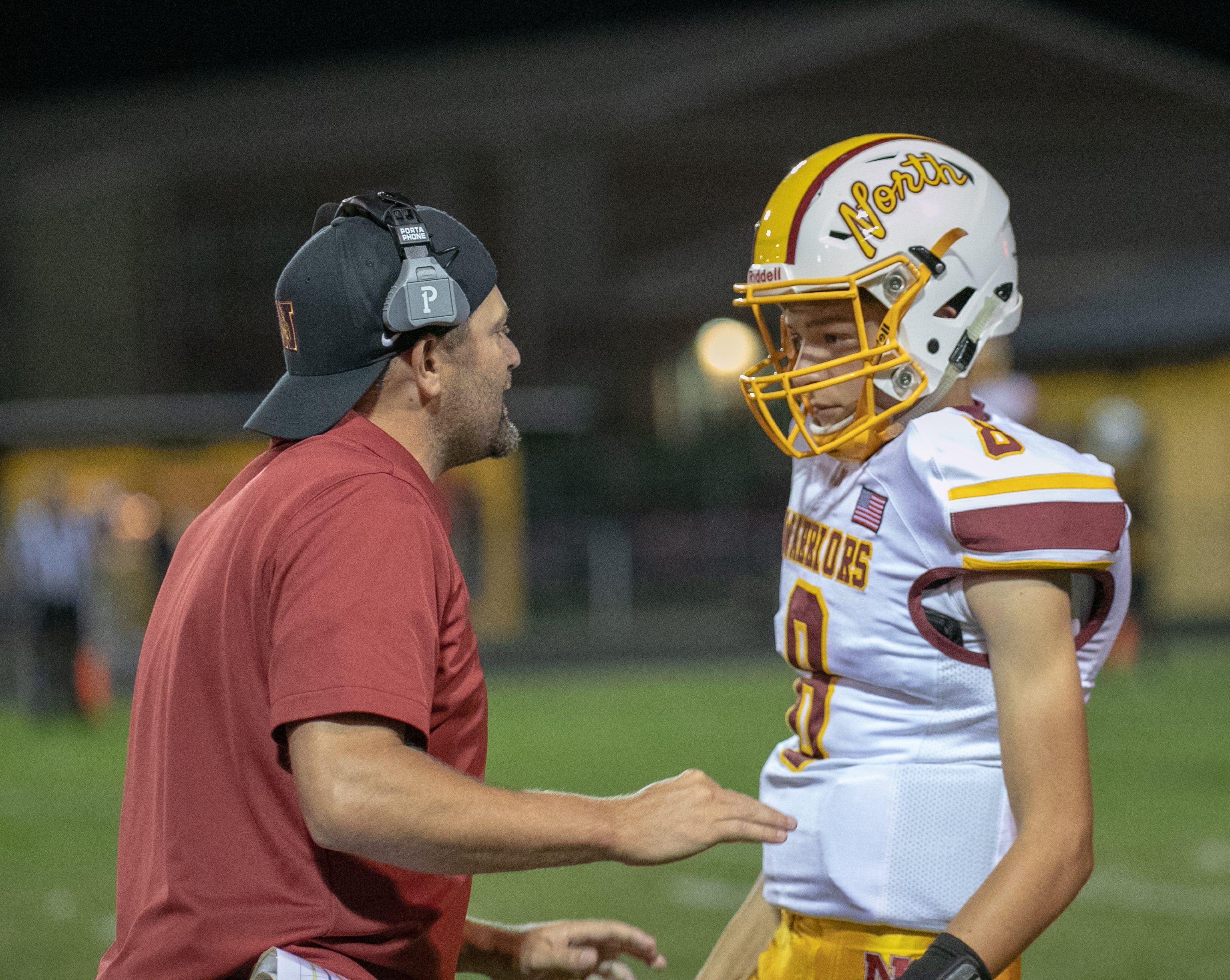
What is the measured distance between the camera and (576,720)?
11469mm

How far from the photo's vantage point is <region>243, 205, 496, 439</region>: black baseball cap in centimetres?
205

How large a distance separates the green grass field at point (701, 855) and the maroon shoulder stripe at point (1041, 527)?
140 inches

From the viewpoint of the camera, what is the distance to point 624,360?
87.6ft

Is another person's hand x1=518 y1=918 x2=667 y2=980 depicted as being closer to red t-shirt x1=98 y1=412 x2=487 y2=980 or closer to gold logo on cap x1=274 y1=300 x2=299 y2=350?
red t-shirt x1=98 y1=412 x2=487 y2=980

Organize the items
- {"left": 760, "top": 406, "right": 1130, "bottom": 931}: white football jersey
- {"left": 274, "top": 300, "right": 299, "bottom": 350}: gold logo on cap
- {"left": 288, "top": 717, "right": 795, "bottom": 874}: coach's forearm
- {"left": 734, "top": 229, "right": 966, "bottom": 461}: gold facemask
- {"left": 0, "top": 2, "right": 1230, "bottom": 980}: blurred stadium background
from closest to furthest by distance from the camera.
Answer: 1. {"left": 288, "top": 717, "right": 795, "bottom": 874}: coach's forearm
2. {"left": 760, "top": 406, "right": 1130, "bottom": 931}: white football jersey
3. {"left": 274, "top": 300, "right": 299, "bottom": 350}: gold logo on cap
4. {"left": 734, "top": 229, "right": 966, "bottom": 461}: gold facemask
5. {"left": 0, "top": 2, "right": 1230, "bottom": 980}: blurred stadium background

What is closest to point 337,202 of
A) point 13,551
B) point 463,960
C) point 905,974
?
point 463,960

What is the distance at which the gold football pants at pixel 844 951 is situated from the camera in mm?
2129

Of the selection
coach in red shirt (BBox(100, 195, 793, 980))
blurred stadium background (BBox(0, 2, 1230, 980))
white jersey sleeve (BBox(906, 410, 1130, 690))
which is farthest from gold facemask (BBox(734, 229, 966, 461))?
blurred stadium background (BBox(0, 2, 1230, 980))

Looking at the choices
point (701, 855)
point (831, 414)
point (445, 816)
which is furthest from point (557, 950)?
point (701, 855)

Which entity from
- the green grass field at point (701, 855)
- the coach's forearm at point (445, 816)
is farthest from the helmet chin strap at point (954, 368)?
the green grass field at point (701, 855)

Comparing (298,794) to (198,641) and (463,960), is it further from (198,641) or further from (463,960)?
(463,960)

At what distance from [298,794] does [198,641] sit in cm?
→ 28

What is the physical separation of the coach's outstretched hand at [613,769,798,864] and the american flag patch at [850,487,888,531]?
1.50ft

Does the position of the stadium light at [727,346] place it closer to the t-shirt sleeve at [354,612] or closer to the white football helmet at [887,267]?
the white football helmet at [887,267]
